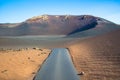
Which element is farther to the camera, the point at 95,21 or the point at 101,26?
the point at 95,21

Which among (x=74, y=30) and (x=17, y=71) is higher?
(x=17, y=71)

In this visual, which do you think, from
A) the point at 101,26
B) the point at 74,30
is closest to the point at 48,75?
the point at 101,26

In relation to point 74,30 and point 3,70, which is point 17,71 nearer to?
point 3,70

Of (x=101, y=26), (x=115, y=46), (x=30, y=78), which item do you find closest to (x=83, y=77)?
(x=30, y=78)

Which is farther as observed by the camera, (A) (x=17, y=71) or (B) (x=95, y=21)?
(B) (x=95, y=21)

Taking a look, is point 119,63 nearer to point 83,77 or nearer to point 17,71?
point 83,77

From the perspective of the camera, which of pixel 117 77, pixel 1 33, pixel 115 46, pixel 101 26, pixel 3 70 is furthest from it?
pixel 1 33

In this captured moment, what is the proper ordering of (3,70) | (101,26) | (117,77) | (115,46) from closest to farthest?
1. (117,77)
2. (3,70)
3. (115,46)
4. (101,26)

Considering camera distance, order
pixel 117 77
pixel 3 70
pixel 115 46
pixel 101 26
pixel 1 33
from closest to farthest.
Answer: pixel 117 77 < pixel 3 70 < pixel 115 46 < pixel 101 26 < pixel 1 33

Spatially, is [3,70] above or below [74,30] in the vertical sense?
above
